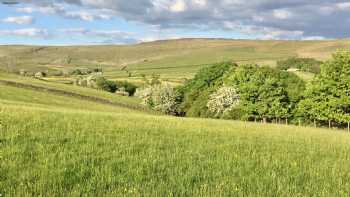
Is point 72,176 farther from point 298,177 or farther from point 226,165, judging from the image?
point 298,177

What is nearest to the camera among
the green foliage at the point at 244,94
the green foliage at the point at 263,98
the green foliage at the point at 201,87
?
the green foliage at the point at 263,98

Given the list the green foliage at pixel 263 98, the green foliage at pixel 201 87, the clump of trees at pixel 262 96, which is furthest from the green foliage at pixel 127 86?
the green foliage at pixel 263 98

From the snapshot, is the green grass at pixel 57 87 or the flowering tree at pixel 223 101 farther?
the flowering tree at pixel 223 101

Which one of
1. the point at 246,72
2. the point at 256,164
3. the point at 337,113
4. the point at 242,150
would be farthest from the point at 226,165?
the point at 246,72

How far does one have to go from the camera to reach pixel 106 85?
522ft

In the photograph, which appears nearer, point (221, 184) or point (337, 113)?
point (221, 184)

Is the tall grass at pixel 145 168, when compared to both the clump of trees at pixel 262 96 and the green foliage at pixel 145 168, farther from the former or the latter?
the clump of trees at pixel 262 96

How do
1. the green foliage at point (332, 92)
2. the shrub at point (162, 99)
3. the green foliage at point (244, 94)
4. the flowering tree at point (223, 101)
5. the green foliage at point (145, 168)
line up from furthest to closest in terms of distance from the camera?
1. the shrub at point (162, 99)
2. the flowering tree at point (223, 101)
3. the green foliage at point (244, 94)
4. the green foliage at point (332, 92)
5. the green foliage at point (145, 168)

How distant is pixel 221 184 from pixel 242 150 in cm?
664

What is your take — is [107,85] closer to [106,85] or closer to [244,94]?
[106,85]

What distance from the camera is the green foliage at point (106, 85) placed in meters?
157

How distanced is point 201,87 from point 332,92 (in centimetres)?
5377

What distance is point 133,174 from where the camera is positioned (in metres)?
10.5

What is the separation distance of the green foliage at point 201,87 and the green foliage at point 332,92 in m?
37.3
